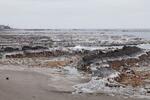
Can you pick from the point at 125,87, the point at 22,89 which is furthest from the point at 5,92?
the point at 125,87

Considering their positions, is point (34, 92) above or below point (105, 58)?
above

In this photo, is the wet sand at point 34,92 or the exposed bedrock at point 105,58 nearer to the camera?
the wet sand at point 34,92

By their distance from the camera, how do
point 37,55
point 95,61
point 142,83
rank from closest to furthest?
point 142,83
point 95,61
point 37,55

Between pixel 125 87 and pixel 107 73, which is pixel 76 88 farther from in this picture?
pixel 107 73

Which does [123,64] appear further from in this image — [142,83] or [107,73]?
[142,83]

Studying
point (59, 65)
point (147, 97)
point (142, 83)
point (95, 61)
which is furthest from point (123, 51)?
point (147, 97)

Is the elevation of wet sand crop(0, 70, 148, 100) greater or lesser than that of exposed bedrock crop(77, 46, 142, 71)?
greater

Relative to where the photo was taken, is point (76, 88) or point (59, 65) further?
point (59, 65)

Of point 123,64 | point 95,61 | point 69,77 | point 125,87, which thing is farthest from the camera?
point 95,61

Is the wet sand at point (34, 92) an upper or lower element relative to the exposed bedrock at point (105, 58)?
upper

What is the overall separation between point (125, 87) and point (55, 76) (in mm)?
8083

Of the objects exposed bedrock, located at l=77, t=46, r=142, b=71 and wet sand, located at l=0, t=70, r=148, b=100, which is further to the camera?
exposed bedrock, located at l=77, t=46, r=142, b=71

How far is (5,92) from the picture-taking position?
22.7 metres

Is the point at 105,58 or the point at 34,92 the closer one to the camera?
the point at 34,92
